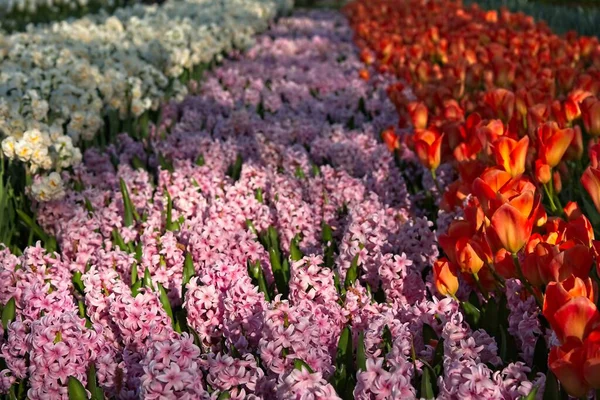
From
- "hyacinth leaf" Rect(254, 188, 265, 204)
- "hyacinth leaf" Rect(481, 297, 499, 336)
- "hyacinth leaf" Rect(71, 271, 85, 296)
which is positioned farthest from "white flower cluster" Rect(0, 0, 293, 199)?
"hyacinth leaf" Rect(481, 297, 499, 336)

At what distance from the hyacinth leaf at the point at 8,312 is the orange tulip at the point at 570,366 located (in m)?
1.61

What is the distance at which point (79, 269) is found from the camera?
8.52 ft

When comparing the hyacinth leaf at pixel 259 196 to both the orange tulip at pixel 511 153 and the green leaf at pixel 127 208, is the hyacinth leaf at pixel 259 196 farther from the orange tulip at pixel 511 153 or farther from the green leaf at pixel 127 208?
the orange tulip at pixel 511 153

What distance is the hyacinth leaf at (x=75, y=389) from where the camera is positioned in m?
1.76

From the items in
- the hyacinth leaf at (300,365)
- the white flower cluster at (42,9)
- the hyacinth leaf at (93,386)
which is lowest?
the white flower cluster at (42,9)

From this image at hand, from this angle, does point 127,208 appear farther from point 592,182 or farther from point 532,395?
point 532,395

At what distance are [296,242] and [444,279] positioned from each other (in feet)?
2.65

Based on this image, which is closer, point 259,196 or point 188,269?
point 188,269

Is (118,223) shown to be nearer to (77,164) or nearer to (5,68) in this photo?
(77,164)

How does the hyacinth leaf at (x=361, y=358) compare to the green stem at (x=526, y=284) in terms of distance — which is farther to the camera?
the green stem at (x=526, y=284)

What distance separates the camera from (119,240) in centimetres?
281

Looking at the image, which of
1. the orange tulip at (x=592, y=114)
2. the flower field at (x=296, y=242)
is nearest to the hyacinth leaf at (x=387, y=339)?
the flower field at (x=296, y=242)

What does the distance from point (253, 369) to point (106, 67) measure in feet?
13.0

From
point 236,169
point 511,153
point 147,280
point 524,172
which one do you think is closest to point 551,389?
point 511,153
